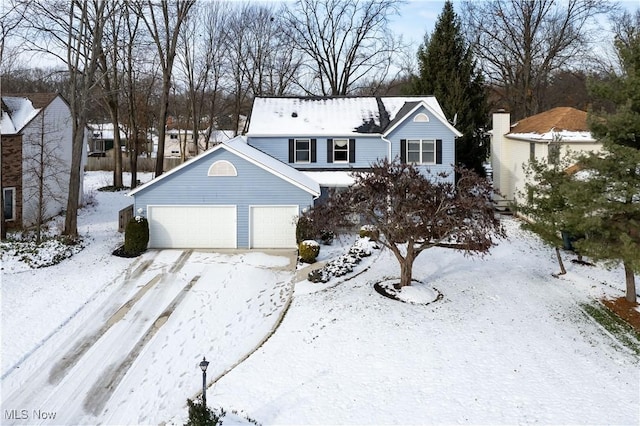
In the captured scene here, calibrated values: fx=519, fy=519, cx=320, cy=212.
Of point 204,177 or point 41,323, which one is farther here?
point 204,177

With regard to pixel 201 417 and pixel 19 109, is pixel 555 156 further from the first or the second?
pixel 19 109

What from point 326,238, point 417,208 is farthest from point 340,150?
point 417,208

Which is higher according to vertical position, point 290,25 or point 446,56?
point 290,25

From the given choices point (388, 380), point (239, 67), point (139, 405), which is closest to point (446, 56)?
point (239, 67)

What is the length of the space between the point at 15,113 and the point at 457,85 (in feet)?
74.5

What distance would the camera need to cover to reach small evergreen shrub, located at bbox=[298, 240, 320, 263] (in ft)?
60.5

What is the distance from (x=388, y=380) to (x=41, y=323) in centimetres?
914

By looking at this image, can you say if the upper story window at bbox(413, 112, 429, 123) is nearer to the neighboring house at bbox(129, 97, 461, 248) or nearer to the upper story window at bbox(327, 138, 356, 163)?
the neighboring house at bbox(129, 97, 461, 248)

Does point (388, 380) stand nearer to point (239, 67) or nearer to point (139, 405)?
point (139, 405)

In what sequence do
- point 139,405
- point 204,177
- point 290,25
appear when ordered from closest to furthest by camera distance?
point 139,405 < point 204,177 < point 290,25

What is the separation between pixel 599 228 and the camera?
14.1 metres

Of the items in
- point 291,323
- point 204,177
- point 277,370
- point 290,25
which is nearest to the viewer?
point 277,370

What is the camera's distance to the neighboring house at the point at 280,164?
20.9m

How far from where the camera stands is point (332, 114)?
2628 centimetres
